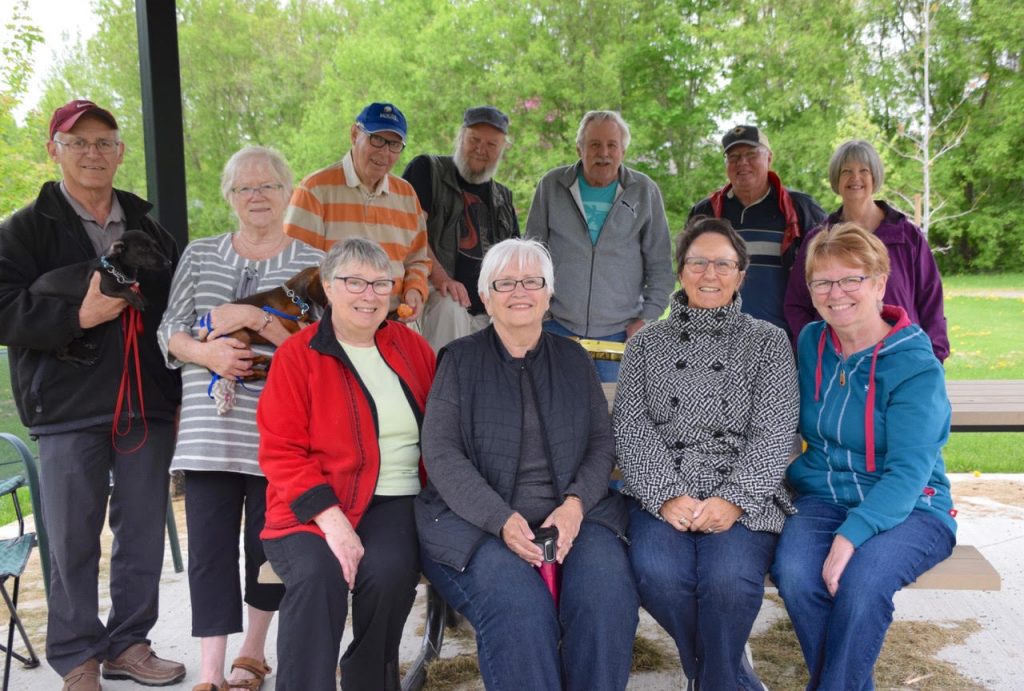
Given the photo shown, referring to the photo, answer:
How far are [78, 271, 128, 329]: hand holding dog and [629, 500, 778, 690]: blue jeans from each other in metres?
1.75

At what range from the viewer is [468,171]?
4.02 m

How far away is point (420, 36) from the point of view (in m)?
15.0

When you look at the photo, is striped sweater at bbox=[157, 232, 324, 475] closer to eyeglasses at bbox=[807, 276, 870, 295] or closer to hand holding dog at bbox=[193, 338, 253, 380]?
hand holding dog at bbox=[193, 338, 253, 380]

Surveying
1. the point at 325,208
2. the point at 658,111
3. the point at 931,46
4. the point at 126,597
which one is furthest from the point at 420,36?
the point at 126,597

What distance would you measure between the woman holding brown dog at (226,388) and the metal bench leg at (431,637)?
526 mm

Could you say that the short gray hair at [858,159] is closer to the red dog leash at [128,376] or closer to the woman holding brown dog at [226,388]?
the woman holding brown dog at [226,388]

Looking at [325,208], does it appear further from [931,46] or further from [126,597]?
[931,46]

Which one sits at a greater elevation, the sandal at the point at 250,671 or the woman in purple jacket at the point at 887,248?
the woman in purple jacket at the point at 887,248

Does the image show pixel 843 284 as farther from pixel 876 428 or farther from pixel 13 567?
pixel 13 567

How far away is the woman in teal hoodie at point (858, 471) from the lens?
2236mm

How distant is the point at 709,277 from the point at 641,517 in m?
0.75

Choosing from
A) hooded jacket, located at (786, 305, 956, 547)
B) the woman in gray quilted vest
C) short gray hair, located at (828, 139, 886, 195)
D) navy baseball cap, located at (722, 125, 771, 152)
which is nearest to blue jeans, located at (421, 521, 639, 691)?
the woman in gray quilted vest

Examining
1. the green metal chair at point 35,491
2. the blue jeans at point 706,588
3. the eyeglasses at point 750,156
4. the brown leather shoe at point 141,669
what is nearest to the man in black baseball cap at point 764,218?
the eyeglasses at point 750,156

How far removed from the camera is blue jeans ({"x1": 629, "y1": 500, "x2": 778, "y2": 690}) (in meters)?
2.26
